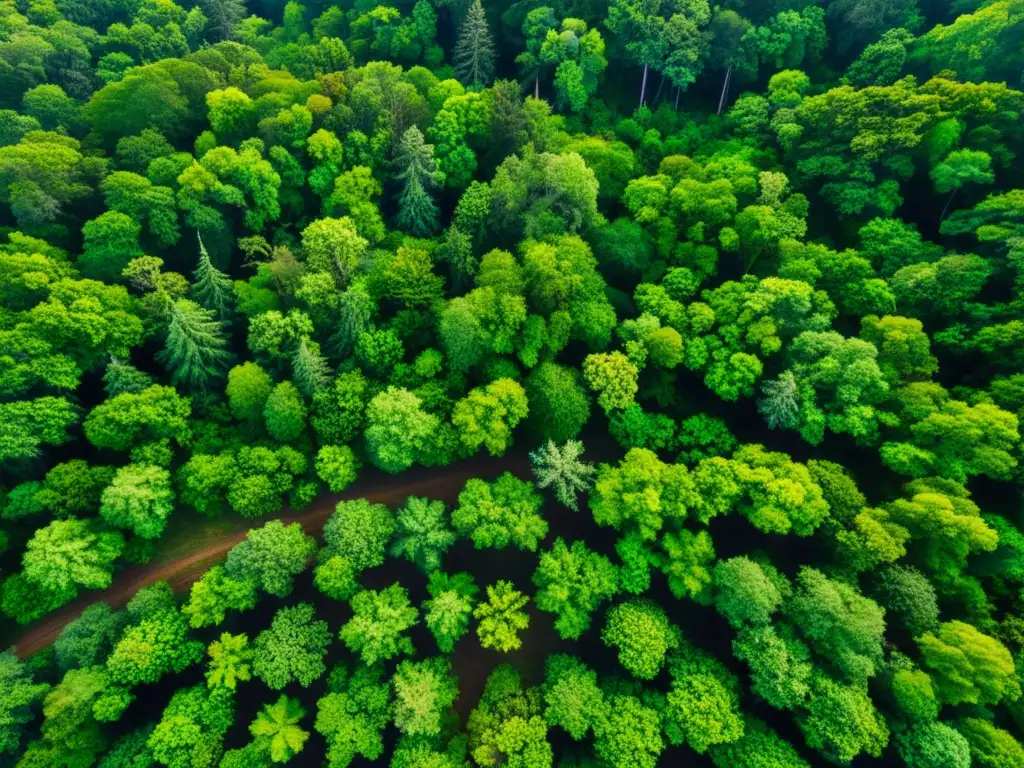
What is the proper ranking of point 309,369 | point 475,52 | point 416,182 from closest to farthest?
point 309,369
point 416,182
point 475,52

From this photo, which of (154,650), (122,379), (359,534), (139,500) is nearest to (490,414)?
(359,534)

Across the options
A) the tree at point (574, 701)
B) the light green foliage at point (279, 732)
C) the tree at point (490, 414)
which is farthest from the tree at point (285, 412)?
the tree at point (574, 701)

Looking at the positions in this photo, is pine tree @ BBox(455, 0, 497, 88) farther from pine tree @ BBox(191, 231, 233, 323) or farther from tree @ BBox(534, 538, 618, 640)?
tree @ BBox(534, 538, 618, 640)

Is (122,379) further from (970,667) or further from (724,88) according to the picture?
(724,88)

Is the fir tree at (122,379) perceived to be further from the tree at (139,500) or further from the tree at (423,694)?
the tree at (423,694)

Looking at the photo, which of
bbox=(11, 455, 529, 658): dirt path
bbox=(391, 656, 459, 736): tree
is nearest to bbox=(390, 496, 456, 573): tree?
bbox=(11, 455, 529, 658): dirt path
